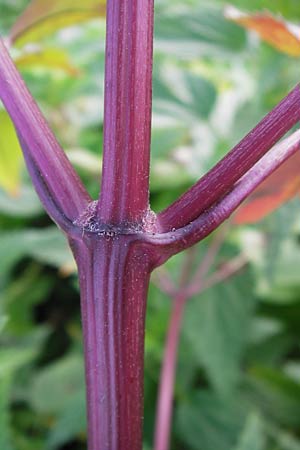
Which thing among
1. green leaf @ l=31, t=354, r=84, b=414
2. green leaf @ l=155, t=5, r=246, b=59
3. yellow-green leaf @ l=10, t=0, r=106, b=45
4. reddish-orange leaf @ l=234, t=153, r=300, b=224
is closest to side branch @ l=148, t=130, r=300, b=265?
reddish-orange leaf @ l=234, t=153, r=300, b=224

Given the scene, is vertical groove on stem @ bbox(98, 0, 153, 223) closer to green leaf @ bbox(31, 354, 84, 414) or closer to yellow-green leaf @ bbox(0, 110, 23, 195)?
yellow-green leaf @ bbox(0, 110, 23, 195)

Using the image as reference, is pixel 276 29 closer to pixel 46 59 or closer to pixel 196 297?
pixel 46 59

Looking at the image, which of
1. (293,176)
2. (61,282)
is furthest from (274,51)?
(61,282)

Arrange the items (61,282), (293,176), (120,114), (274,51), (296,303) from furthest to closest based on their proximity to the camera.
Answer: (61,282) < (296,303) < (274,51) < (293,176) < (120,114)

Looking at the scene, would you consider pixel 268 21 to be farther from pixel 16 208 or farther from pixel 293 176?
pixel 16 208

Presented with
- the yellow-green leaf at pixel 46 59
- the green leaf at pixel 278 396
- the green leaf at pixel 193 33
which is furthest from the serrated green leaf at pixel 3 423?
the green leaf at pixel 278 396

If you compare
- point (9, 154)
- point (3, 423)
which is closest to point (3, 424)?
point (3, 423)
